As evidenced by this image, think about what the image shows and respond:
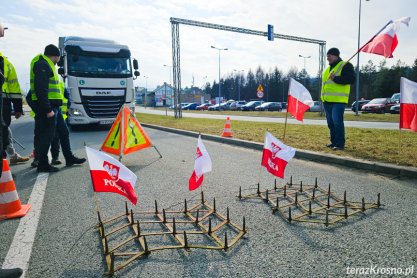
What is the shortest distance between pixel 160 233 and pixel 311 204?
1.94m

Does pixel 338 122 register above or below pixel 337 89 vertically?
below

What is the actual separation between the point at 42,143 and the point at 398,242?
5584 millimetres

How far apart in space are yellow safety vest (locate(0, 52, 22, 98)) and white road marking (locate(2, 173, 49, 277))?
2.97m

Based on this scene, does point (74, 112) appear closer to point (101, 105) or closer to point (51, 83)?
point (101, 105)

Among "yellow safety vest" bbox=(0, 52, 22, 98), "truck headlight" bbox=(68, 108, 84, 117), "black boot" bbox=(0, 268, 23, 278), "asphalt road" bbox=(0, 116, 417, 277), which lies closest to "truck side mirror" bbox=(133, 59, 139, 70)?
"truck headlight" bbox=(68, 108, 84, 117)

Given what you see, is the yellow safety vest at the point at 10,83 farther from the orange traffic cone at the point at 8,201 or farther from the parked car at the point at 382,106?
the parked car at the point at 382,106

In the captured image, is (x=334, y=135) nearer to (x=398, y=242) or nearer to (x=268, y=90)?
(x=398, y=242)

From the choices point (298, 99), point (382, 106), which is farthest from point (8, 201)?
point (382, 106)

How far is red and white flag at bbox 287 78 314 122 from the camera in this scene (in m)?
6.48

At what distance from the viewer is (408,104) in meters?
6.21

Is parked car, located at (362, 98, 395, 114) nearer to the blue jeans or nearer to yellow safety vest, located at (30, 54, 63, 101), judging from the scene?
the blue jeans

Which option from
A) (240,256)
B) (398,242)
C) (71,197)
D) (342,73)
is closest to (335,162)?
(342,73)

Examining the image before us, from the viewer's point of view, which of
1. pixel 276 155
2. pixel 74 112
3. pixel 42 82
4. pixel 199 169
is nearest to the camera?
pixel 199 169

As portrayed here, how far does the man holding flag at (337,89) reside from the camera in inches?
285
